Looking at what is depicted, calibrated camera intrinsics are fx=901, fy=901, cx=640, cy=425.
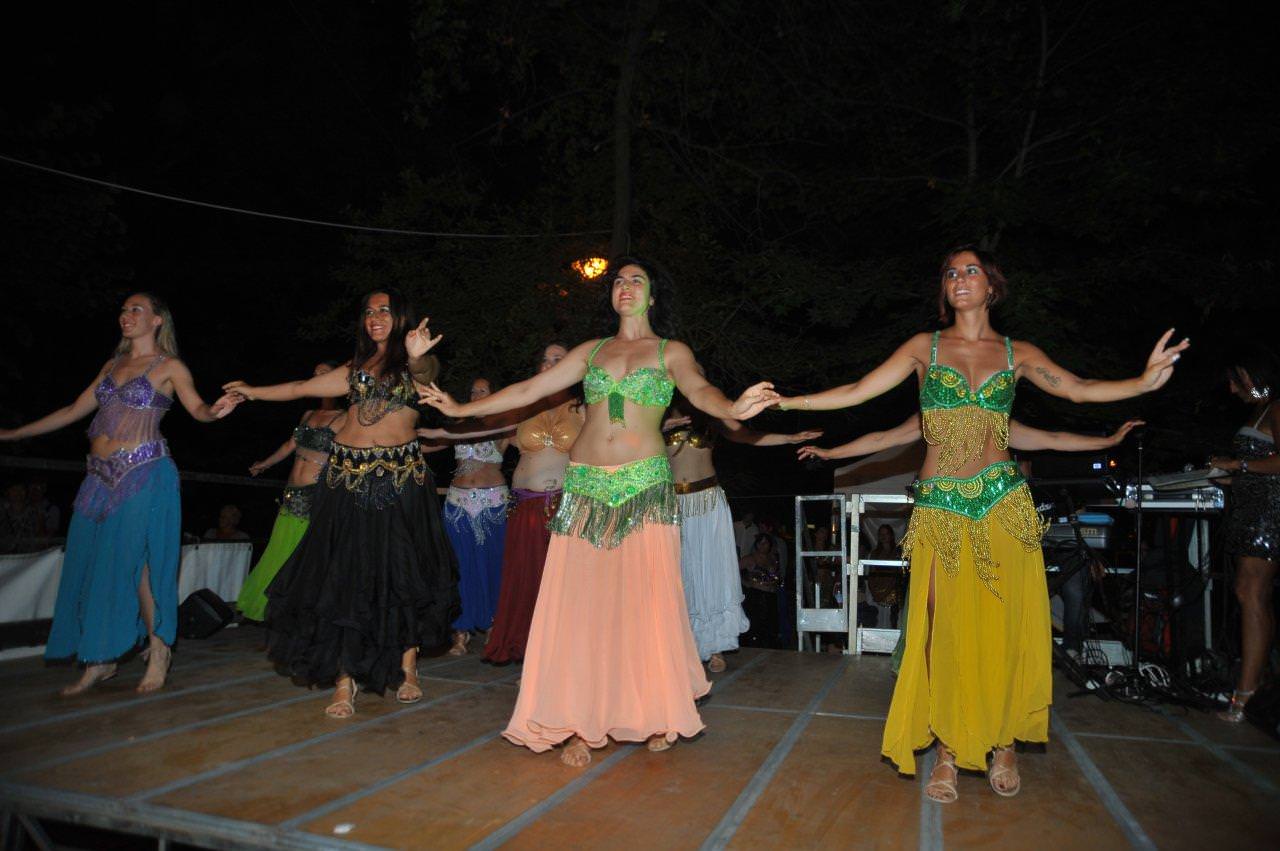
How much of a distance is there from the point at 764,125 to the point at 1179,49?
483 centimetres

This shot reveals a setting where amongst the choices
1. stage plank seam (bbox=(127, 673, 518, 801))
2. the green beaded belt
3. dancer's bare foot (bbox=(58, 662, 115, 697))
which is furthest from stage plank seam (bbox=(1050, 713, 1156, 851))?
dancer's bare foot (bbox=(58, 662, 115, 697))

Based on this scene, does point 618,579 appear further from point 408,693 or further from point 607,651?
point 408,693

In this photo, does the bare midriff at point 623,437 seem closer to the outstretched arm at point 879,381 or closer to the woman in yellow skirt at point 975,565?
the outstretched arm at point 879,381

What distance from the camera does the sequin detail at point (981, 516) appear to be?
11.4 ft

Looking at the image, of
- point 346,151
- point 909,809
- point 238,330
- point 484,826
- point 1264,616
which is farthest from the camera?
point 238,330

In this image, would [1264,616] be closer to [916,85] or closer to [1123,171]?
[1123,171]

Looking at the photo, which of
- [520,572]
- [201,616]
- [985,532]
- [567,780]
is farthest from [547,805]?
[201,616]

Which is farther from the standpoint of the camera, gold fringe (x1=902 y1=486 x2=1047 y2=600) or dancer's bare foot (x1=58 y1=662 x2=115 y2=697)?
dancer's bare foot (x1=58 y1=662 x2=115 y2=697)

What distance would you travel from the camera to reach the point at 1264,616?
4.93 m

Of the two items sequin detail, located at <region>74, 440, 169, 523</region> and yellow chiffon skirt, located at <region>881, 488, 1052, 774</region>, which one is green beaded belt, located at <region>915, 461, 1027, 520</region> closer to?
yellow chiffon skirt, located at <region>881, 488, 1052, 774</region>

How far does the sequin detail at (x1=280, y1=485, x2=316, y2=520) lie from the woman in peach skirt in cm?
299

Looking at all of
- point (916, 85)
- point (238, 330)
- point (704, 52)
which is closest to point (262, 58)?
point (238, 330)

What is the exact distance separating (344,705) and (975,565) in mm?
2913

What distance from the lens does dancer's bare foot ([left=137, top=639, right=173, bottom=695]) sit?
473cm
